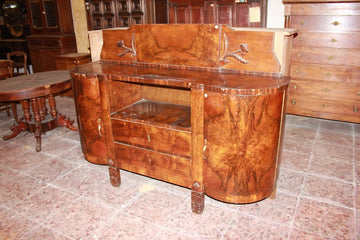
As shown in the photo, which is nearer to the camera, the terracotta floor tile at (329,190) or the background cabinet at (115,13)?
the terracotta floor tile at (329,190)

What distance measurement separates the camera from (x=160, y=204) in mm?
2328

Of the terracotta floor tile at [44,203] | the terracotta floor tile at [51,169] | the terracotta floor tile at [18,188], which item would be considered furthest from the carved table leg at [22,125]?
the terracotta floor tile at [44,203]

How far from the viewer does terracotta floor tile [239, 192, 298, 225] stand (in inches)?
84.0

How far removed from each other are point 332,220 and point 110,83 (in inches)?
76.9

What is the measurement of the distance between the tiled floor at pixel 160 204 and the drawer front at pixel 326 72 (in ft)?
2.66

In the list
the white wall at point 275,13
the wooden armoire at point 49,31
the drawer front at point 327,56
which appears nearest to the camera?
the drawer front at point 327,56

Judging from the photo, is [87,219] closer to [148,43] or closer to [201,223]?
[201,223]

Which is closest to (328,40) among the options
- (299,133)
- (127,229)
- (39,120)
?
(299,133)

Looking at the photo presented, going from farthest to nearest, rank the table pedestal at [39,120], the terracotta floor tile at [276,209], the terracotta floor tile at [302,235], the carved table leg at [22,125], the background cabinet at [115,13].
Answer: the background cabinet at [115,13] < the carved table leg at [22,125] < the table pedestal at [39,120] < the terracotta floor tile at [276,209] < the terracotta floor tile at [302,235]

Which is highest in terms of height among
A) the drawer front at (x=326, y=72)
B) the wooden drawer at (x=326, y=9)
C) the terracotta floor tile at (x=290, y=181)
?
the wooden drawer at (x=326, y=9)

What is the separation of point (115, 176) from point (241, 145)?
1.22 m

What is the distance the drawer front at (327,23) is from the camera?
125 inches

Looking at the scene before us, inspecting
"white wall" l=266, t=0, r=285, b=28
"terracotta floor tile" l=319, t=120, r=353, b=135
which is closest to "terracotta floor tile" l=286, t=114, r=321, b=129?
"terracotta floor tile" l=319, t=120, r=353, b=135

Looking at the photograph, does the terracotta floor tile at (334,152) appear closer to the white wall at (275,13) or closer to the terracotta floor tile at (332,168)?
the terracotta floor tile at (332,168)
